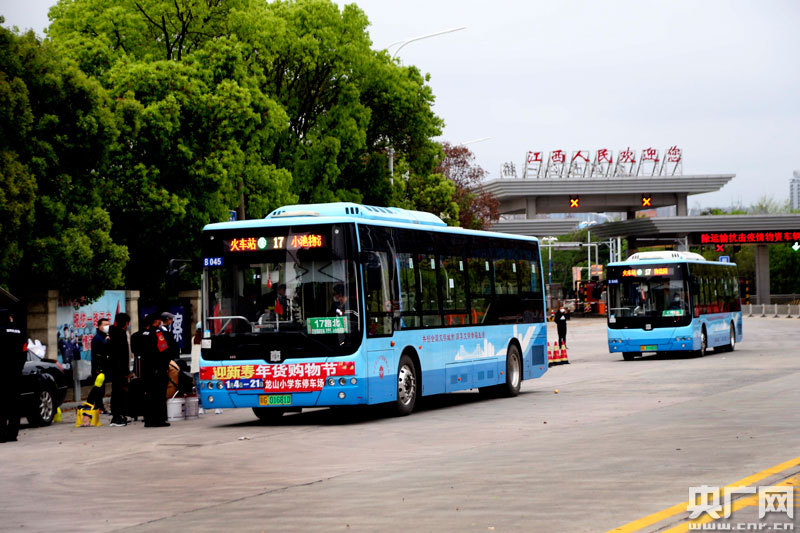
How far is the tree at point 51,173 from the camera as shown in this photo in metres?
25.5

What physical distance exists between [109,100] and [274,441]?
1624 cm

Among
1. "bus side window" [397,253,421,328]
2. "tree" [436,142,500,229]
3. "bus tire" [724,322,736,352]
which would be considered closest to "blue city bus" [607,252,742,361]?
"bus tire" [724,322,736,352]

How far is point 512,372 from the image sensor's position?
75.7 feet

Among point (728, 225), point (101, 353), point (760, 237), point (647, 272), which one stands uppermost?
point (728, 225)

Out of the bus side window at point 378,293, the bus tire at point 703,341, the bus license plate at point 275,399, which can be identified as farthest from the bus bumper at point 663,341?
the bus license plate at point 275,399

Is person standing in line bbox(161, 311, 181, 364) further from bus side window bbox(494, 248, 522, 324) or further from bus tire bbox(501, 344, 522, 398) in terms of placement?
bus tire bbox(501, 344, 522, 398)

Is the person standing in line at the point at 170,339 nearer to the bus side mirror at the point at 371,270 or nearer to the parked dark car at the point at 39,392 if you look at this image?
the parked dark car at the point at 39,392

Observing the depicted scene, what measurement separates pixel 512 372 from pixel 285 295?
22.4 ft

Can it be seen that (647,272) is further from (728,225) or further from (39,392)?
(728,225)

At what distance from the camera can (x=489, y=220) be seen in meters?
74.1

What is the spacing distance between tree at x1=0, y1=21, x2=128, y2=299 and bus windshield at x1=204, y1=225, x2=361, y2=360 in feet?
29.0

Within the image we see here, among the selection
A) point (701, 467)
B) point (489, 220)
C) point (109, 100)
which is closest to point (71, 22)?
point (109, 100)

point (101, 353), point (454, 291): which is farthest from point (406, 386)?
point (101, 353)

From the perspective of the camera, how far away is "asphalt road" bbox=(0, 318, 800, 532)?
30.5ft
